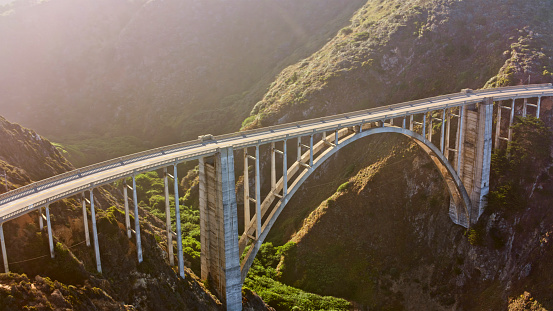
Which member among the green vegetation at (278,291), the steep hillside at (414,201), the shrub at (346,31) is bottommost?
the green vegetation at (278,291)

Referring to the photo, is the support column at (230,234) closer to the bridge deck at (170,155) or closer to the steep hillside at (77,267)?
the steep hillside at (77,267)

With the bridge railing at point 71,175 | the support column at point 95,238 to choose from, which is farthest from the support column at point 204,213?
the support column at point 95,238

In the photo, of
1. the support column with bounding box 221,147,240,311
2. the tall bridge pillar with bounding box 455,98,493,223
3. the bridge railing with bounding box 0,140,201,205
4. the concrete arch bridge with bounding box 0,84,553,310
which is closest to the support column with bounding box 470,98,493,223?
the tall bridge pillar with bounding box 455,98,493,223

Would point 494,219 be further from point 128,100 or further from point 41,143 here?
point 128,100

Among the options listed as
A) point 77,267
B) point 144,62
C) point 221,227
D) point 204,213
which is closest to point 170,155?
point 204,213

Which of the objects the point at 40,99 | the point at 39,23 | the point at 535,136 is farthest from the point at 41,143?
the point at 39,23

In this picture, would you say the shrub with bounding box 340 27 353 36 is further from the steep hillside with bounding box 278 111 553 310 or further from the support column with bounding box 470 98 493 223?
the support column with bounding box 470 98 493 223
